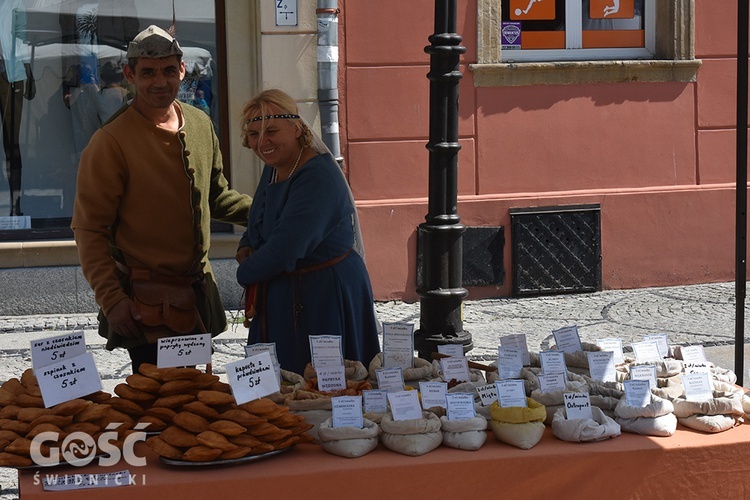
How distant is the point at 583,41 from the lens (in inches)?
348

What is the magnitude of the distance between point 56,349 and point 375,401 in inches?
33.6

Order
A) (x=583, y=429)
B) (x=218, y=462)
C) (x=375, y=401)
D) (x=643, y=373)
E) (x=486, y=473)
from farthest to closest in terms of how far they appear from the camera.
→ 1. (x=643, y=373)
2. (x=375, y=401)
3. (x=583, y=429)
4. (x=486, y=473)
5. (x=218, y=462)

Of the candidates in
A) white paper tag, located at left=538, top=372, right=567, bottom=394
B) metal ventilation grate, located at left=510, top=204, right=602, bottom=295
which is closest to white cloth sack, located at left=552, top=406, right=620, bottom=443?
white paper tag, located at left=538, top=372, right=567, bottom=394

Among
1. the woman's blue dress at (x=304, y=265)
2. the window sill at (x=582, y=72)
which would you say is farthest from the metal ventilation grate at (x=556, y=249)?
the woman's blue dress at (x=304, y=265)

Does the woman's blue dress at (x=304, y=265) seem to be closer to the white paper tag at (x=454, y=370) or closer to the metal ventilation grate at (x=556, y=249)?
the white paper tag at (x=454, y=370)

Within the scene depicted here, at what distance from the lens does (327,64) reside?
8.11 metres

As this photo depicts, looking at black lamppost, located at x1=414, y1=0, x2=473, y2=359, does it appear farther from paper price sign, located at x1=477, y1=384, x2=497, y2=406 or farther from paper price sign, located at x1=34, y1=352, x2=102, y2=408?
paper price sign, located at x1=34, y1=352, x2=102, y2=408

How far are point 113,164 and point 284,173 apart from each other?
22.4 inches

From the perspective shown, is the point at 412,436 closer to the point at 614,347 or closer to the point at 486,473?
the point at 486,473

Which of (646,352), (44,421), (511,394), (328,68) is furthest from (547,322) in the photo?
(44,421)

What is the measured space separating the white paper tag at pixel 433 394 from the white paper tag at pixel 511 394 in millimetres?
149

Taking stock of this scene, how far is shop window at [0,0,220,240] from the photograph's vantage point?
8.38 metres

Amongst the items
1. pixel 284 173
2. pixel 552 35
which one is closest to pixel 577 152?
pixel 552 35

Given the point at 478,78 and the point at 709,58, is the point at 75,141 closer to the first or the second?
the point at 478,78
